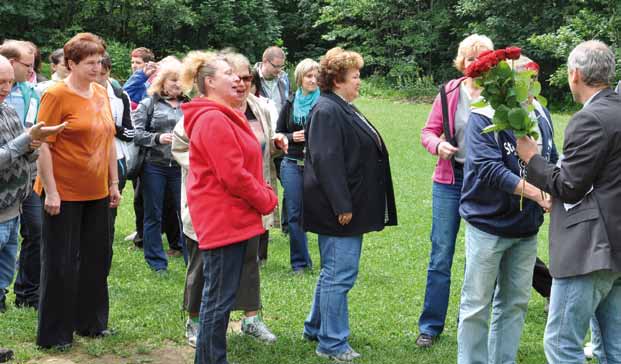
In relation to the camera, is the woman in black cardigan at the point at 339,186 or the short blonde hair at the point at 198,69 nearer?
the short blonde hair at the point at 198,69

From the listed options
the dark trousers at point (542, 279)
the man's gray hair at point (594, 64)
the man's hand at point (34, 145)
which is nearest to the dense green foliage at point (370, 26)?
the dark trousers at point (542, 279)

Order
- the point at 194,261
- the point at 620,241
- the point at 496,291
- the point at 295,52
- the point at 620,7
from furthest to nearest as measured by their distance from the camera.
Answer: the point at 295,52 < the point at 620,7 < the point at 194,261 < the point at 496,291 < the point at 620,241

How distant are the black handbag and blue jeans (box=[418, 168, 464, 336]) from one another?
311 cm

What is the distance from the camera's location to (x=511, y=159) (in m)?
4.77

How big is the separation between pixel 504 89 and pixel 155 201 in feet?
15.1

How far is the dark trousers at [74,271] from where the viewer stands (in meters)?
5.61

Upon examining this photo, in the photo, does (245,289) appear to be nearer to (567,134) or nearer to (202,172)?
(202,172)

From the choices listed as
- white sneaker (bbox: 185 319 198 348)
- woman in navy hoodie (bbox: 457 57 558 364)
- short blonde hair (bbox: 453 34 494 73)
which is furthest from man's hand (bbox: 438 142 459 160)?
white sneaker (bbox: 185 319 198 348)

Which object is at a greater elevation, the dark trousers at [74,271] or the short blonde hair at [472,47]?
the short blonde hair at [472,47]

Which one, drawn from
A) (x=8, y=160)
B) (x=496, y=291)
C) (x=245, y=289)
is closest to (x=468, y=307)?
(x=496, y=291)

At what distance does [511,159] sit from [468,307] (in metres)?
0.97

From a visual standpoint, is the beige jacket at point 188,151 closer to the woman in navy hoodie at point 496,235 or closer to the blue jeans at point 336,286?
the blue jeans at point 336,286

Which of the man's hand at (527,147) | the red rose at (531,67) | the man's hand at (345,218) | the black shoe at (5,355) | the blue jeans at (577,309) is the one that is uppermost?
the red rose at (531,67)

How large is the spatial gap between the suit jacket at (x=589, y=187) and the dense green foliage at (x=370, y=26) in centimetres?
2283
